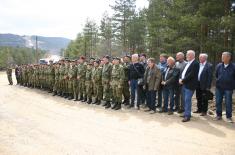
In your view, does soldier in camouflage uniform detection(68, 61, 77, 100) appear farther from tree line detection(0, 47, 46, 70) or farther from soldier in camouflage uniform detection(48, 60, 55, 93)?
tree line detection(0, 47, 46, 70)

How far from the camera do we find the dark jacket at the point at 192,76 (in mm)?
9352

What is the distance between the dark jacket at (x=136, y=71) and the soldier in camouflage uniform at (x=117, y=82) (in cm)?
33

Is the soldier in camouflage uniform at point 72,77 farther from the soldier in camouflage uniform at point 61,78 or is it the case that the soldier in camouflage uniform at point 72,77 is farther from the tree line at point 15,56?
the tree line at point 15,56

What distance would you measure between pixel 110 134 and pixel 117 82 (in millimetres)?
4141

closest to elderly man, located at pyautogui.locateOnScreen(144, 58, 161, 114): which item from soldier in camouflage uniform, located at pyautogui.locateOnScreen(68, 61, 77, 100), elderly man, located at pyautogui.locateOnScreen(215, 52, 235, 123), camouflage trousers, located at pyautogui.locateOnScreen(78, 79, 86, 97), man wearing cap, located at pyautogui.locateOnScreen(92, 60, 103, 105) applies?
elderly man, located at pyautogui.locateOnScreen(215, 52, 235, 123)

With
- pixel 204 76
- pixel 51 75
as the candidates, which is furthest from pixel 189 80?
pixel 51 75

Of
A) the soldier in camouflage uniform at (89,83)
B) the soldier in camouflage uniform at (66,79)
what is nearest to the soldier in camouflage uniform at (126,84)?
the soldier in camouflage uniform at (89,83)

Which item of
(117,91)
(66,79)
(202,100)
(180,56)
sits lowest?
(202,100)

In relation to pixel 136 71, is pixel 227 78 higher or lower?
lower

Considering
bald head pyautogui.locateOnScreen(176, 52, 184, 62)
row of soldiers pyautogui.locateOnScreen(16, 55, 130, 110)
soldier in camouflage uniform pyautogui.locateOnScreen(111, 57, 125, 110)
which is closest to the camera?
bald head pyautogui.locateOnScreen(176, 52, 184, 62)

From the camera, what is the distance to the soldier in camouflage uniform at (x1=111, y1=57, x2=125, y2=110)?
1188cm

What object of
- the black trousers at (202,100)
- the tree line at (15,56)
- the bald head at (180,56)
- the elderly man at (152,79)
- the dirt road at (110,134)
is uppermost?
the tree line at (15,56)

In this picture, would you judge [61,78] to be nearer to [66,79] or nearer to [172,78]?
[66,79]

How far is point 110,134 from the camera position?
801 centimetres
